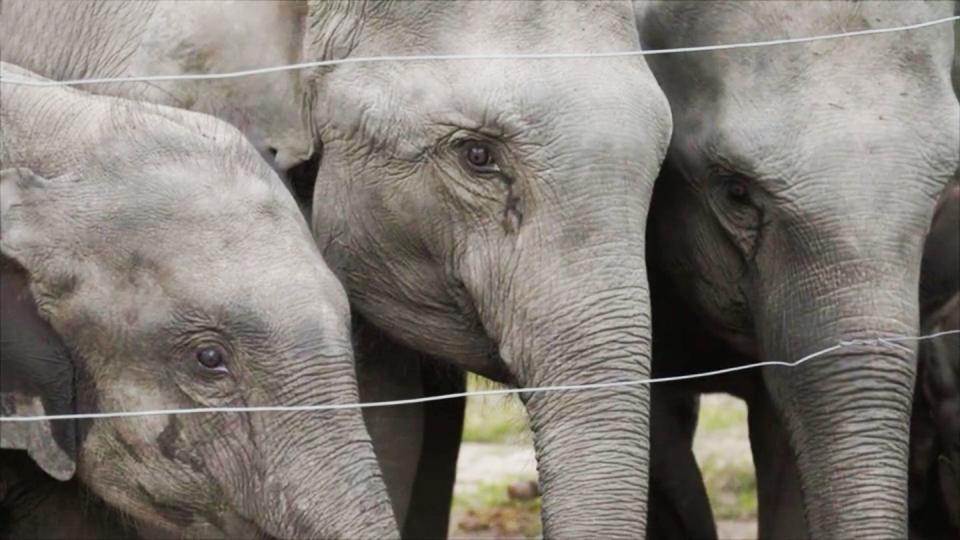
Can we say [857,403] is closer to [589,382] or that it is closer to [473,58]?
[589,382]

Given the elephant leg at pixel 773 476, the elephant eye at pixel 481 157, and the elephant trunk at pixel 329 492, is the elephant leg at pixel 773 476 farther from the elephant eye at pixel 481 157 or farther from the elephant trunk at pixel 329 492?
the elephant trunk at pixel 329 492

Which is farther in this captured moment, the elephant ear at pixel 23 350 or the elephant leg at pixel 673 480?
the elephant leg at pixel 673 480

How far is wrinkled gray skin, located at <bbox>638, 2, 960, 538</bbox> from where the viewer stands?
7055 millimetres

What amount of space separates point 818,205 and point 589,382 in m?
0.77

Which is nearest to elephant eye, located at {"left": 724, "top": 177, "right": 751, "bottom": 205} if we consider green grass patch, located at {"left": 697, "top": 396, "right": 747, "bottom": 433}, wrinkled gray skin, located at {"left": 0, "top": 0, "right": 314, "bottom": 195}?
wrinkled gray skin, located at {"left": 0, "top": 0, "right": 314, "bottom": 195}

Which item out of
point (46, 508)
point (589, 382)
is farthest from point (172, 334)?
point (589, 382)

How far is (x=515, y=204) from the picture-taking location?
6.93 metres

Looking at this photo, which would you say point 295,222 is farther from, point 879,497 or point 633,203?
point 879,497

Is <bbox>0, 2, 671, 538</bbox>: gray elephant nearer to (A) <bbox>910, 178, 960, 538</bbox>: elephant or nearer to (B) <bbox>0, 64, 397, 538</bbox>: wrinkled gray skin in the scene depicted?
(B) <bbox>0, 64, 397, 538</bbox>: wrinkled gray skin

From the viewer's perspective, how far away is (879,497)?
698 centimetres

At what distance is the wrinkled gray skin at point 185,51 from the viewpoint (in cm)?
725

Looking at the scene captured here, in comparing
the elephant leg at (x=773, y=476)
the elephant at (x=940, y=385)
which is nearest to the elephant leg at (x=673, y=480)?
the elephant leg at (x=773, y=476)

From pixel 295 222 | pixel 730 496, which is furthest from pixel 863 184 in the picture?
pixel 730 496

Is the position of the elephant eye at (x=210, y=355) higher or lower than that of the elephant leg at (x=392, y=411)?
higher
